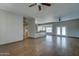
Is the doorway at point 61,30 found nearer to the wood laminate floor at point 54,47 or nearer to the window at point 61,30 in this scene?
the window at point 61,30

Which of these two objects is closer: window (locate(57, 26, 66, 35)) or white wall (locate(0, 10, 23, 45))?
white wall (locate(0, 10, 23, 45))

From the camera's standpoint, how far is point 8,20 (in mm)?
2338

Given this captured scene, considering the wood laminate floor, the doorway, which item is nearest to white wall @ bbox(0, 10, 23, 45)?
the wood laminate floor

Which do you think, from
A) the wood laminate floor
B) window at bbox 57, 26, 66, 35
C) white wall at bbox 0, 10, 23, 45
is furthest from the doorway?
white wall at bbox 0, 10, 23, 45

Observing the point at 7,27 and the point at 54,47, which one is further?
the point at 54,47

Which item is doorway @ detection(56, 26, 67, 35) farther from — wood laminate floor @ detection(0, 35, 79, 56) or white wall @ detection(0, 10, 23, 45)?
white wall @ detection(0, 10, 23, 45)

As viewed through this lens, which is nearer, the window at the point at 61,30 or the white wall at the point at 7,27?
the white wall at the point at 7,27

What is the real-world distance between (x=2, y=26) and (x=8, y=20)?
278mm

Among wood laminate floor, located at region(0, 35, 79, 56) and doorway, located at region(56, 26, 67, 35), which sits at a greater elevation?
doorway, located at region(56, 26, 67, 35)

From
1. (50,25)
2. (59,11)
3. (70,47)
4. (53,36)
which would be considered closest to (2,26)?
(50,25)

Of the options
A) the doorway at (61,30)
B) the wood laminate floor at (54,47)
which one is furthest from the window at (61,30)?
the wood laminate floor at (54,47)

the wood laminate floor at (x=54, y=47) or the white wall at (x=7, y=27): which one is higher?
the white wall at (x=7, y=27)

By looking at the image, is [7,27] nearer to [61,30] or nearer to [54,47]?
[61,30]

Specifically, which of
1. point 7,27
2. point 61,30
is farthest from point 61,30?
point 7,27
